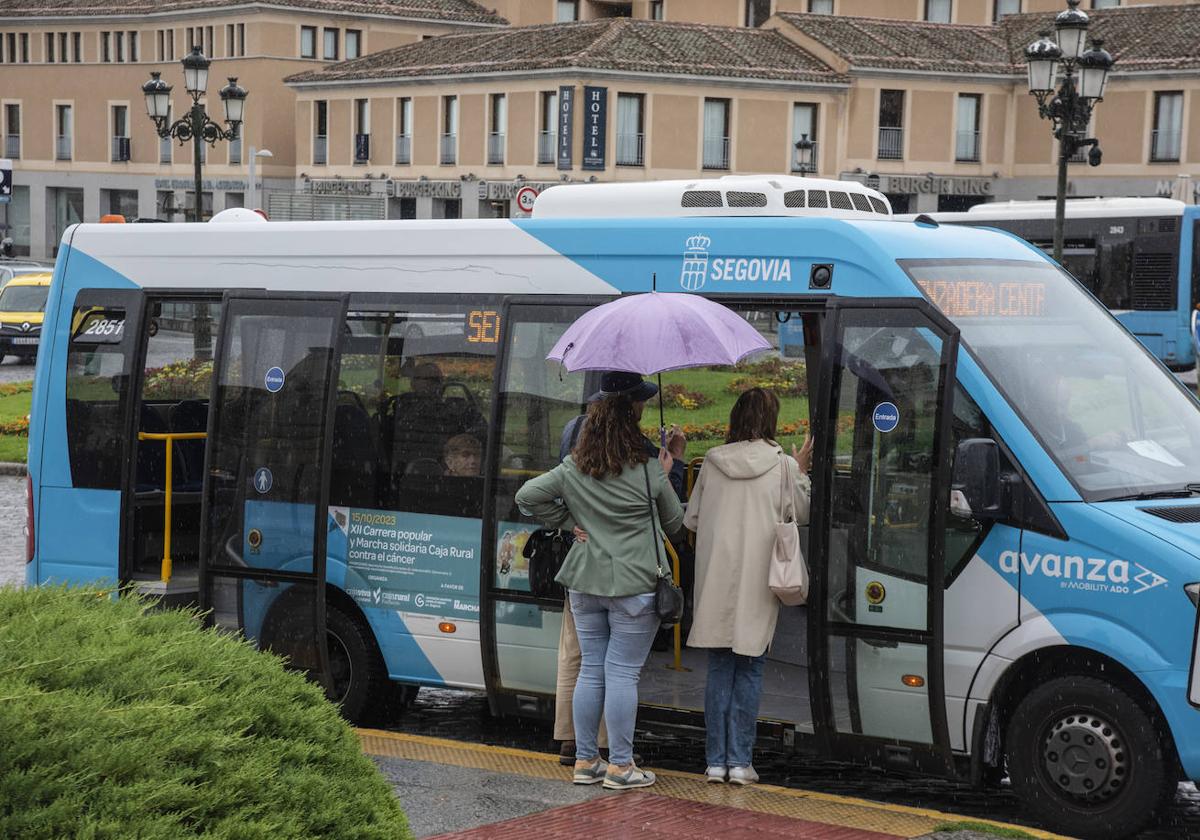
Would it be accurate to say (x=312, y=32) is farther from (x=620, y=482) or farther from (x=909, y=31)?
(x=620, y=482)

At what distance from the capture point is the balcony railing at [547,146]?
185ft

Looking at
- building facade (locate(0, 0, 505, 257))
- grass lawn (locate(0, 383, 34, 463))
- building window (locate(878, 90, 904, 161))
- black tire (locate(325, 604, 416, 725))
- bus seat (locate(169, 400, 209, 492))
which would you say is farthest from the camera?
building facade (locate(0, 0, 505, 257))

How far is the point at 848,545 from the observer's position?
24.5ft

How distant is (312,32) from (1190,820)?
212ft

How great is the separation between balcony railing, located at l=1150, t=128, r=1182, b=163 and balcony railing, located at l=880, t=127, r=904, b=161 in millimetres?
8081

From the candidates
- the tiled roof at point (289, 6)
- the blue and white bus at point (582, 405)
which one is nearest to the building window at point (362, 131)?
the tiled roof at point (289, 6)

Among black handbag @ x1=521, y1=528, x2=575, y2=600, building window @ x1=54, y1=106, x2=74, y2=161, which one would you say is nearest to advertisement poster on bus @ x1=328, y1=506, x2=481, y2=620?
black handbag @ x1=521, y1=528, x2=575, y2=600

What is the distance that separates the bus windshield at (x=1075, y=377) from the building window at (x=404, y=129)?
54.8 meters

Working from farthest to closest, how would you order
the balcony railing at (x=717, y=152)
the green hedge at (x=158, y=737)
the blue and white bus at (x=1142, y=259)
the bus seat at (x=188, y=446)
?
the balcony railing at (x=717, y=152)
the blue and white bus at (x=1142, y=259)
the bus seat at (x=188, y=446)
the green hedge at (x=158, y=737)

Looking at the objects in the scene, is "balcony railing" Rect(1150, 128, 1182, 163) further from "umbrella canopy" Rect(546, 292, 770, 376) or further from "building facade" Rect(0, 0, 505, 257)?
"umbrella canopy" Rect(546, 292, 770, 376)

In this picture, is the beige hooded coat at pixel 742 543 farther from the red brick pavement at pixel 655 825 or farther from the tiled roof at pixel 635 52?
the tiled roof at pixel 635 52

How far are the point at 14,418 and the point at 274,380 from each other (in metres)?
18.1

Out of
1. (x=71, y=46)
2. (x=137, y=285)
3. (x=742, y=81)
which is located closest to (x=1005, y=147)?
(x=742, y=81)

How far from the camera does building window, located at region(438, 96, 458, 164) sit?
59656 mm
